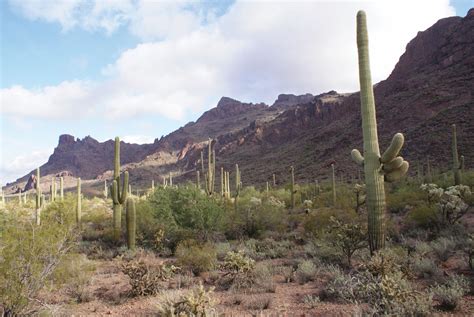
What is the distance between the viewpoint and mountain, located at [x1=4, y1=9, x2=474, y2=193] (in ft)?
149

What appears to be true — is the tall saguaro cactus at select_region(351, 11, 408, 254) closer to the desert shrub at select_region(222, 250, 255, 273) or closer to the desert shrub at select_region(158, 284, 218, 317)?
the desert shrub at select_region(222, 250, 255, 273)

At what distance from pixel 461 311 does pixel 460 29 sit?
73.7m

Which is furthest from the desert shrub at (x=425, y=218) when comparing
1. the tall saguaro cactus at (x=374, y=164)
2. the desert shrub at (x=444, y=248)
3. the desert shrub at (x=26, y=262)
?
the desert shrub at (x=26, y=262)

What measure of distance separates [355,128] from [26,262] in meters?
60.3

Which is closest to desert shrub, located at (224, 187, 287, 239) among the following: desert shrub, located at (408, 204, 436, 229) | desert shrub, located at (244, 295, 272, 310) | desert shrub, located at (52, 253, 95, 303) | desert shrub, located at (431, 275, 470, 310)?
desert shrub, located at (408, 204, 436, 229)

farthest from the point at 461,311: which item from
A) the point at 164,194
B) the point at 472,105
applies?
the point at 472,105

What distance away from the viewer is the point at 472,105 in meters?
44.8

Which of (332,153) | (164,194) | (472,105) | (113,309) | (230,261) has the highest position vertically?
(472,105)

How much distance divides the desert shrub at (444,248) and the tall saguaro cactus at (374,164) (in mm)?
2004

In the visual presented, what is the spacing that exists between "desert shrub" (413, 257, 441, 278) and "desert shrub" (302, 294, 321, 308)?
8.23 feet

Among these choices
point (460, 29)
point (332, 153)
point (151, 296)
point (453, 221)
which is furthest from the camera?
point (460, 29)

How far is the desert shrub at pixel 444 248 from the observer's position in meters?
8.70

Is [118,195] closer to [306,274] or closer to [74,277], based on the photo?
[74,277]

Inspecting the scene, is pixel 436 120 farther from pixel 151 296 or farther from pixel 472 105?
pixel 151 296
